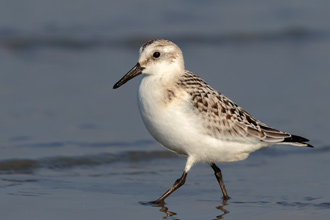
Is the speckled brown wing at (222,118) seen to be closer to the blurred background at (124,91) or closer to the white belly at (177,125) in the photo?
the white belly at (177,125)

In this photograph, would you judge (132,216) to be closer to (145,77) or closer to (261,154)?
(145,77)

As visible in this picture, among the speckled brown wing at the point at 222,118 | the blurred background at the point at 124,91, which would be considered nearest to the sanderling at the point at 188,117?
the speckled brown wing at the point at 222,118

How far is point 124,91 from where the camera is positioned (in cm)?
1418

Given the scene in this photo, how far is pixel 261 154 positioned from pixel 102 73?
460 centimetres

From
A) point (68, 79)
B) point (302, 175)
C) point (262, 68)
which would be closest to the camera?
point (302, 175)

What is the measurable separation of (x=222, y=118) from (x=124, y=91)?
5586 mm

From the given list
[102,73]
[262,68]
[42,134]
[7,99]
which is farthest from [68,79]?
[262,68]

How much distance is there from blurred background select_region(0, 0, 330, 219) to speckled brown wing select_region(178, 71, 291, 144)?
2.74 ft

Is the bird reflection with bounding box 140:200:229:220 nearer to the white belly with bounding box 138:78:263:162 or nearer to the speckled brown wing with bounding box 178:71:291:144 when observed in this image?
the white belly with bounding box 138:78:263:162

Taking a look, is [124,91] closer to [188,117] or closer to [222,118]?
[222,118]

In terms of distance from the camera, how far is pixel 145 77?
8828mm

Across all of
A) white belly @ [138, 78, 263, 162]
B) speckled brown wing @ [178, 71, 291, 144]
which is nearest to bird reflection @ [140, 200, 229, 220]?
white belly @ [138, 78, 263, 162]

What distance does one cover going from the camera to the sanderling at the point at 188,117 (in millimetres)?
8469

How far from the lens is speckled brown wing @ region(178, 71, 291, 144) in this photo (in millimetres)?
8641
